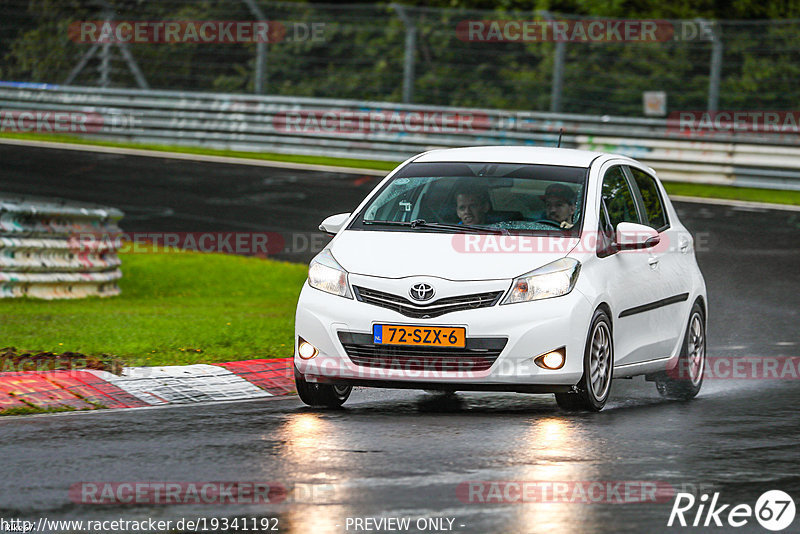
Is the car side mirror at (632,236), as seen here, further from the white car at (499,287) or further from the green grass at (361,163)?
the green grass at (361,163)

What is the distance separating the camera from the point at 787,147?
76.5ft

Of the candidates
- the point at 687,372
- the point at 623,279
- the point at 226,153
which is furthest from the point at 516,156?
the point at 226,153

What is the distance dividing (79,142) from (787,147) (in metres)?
13.9

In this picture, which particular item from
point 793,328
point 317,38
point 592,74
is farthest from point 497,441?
point 317,38

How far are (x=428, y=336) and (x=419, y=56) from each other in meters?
19.8

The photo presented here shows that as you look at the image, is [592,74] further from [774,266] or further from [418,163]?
[418,163]

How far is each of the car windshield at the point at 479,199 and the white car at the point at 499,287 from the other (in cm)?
1

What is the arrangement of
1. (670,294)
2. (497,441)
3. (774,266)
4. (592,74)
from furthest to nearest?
(592,74)
(774,266)
(670,294)
(497,441)

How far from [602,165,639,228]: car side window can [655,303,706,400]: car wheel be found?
0.94 meters

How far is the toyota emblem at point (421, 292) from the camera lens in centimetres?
872

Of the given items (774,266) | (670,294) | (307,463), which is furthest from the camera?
(774,266)

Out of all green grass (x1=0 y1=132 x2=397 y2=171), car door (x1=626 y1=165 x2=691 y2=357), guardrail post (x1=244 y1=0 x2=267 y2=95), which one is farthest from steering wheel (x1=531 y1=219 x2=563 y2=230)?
guardrail post (x1=244 y1=0 x2=267 y2=95)

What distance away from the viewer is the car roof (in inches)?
397

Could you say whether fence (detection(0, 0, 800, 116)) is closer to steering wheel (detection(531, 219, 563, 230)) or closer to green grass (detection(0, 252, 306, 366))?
green grass (detection(0, 252, 306, 366))
